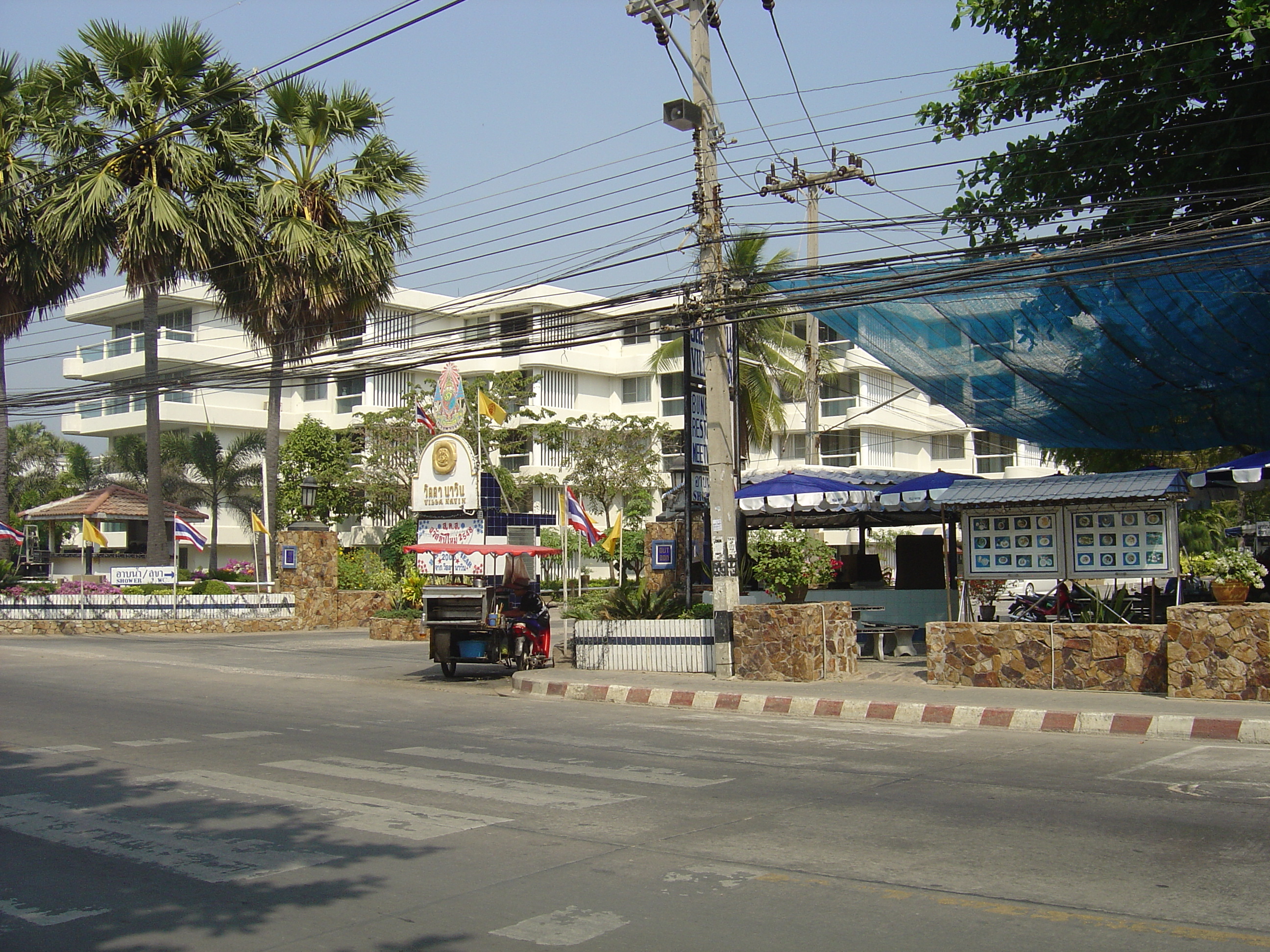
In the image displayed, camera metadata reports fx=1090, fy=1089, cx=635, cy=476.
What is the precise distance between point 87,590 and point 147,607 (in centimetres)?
263

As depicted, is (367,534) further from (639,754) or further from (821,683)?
(639,754)

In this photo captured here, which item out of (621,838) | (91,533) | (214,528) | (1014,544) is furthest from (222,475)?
(621,838)

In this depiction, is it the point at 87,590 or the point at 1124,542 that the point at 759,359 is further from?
the point at 87,590

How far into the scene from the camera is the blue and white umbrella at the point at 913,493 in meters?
17.5

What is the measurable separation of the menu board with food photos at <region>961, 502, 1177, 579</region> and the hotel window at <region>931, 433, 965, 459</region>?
37.4 m

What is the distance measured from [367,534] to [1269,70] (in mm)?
38930

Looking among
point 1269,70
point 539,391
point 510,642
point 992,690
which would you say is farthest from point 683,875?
point 539,391

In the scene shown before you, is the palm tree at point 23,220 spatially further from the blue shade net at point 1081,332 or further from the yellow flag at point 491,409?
the blue shade net at point 1081,332

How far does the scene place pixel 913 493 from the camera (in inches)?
694

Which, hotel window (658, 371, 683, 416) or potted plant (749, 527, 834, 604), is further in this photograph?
hotel window (658, 371, 683, 416)

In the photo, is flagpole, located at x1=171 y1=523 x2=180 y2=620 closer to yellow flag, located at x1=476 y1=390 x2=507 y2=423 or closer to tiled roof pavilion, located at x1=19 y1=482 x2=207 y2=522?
tiled roof pavilion, located at x1=19 y1=482 x2=207 y2=522

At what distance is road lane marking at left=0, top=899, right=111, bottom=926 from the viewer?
5195mm

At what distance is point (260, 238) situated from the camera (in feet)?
96.4

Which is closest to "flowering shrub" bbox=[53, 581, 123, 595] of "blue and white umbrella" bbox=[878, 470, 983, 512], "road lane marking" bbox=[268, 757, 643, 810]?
"blue and white umbrella" bbox=[878, 470, 983, 512]
